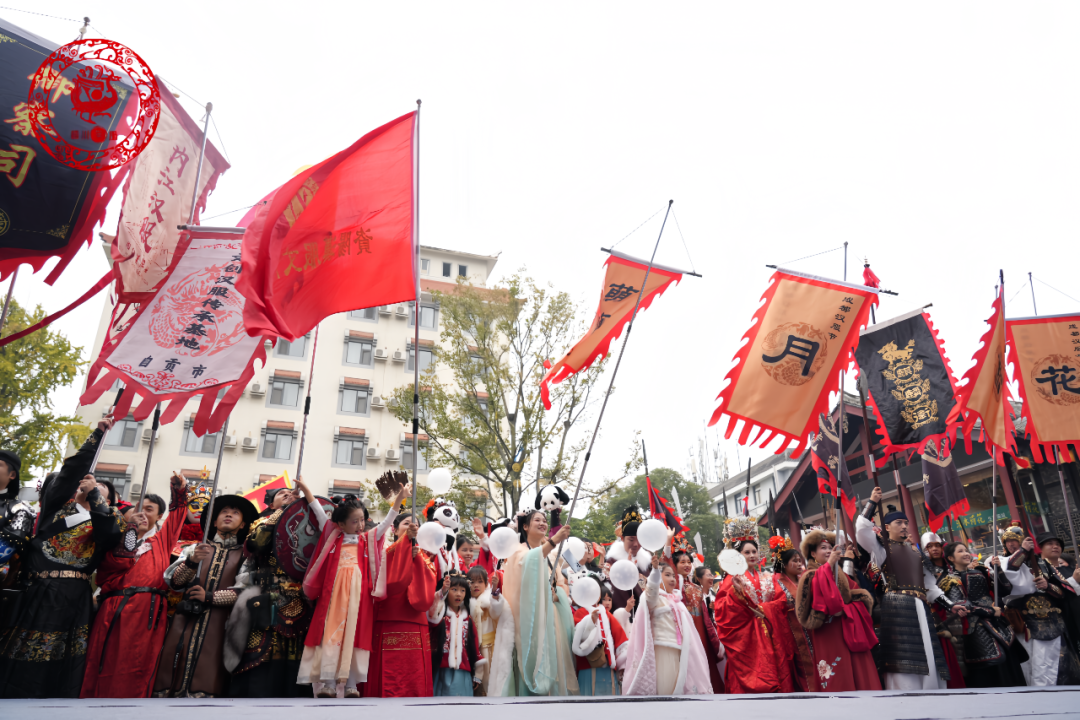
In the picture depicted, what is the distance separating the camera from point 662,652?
5.80 meters

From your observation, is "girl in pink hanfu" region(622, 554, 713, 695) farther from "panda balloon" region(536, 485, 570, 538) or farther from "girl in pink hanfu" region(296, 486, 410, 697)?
"girl in pink hanfu" region(296, 486, 410, 697)

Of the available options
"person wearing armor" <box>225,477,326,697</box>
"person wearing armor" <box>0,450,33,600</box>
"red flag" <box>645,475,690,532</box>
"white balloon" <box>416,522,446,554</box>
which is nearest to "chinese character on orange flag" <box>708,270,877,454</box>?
"red flag" <box>645,475,690,532</box>

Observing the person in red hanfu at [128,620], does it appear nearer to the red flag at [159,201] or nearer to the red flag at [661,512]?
the red flag at [159,201]

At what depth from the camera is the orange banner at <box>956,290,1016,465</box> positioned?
752 cm

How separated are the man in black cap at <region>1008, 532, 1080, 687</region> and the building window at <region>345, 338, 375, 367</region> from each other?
23.8 metres

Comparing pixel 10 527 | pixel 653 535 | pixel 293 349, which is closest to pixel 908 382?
pixel 653 535

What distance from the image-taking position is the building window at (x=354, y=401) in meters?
26.4

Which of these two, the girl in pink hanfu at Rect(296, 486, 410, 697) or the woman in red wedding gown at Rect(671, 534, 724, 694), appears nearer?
the girl in pink hanfu at Rect(296, 486, 410, 697)

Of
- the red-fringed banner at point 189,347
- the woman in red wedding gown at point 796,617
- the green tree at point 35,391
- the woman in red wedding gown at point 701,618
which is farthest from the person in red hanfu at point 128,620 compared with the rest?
the green tree at point 35,391

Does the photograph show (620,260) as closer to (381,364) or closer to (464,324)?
(464,324)

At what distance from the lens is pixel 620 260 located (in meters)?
8.88

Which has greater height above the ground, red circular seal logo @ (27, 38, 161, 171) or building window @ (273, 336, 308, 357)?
building window @ (273, 336, 308, 357)

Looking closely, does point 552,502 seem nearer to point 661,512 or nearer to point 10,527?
point 661,512

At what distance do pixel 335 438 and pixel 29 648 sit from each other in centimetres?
2183
